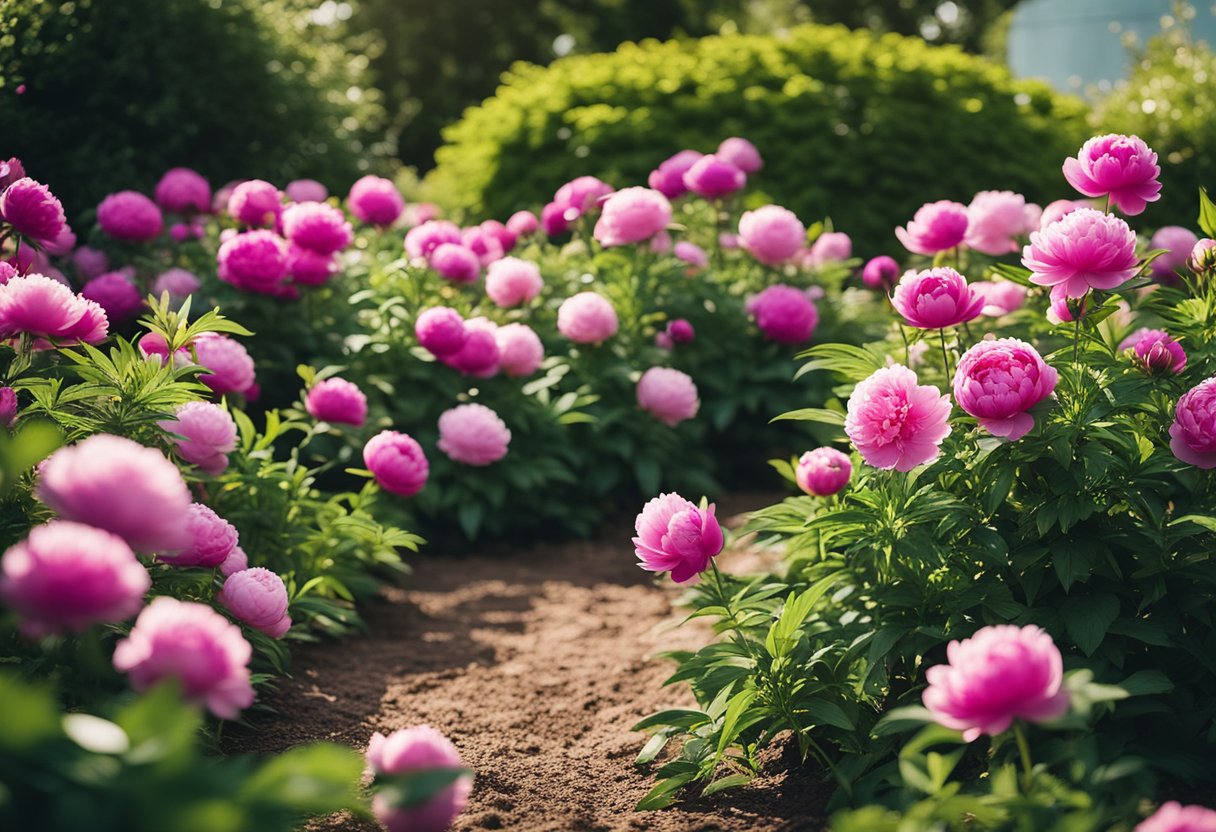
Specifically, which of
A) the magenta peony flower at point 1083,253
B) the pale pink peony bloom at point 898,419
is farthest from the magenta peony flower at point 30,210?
the magenta peony flower at point 1083,253

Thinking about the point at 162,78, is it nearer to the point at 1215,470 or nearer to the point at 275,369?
the point at 275,369

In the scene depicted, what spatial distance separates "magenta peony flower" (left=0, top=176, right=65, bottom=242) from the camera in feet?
8.45

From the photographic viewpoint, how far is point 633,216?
4.41m

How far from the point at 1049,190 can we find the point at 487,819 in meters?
6.29

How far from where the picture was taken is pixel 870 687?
2277 millimetres

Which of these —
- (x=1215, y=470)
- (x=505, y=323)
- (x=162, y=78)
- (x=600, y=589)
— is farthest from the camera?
(x=162, y=78)

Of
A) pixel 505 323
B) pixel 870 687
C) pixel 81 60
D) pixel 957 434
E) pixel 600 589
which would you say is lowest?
pixel 870 687

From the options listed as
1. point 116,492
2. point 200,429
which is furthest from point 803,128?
point 116,492

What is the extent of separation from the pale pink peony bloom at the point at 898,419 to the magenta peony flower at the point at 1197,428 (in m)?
0.43

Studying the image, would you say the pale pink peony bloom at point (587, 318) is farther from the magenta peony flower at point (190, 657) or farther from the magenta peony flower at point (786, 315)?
the magenta peony flower at point (190, 657)

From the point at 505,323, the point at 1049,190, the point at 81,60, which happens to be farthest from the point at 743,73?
the point at 81,60

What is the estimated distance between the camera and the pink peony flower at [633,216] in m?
4.41

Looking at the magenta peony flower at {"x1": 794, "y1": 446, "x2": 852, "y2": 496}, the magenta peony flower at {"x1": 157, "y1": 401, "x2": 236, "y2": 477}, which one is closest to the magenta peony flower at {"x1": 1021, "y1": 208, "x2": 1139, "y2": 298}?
the magenta peony flower at {"x1": 794, "y1": 446, "x2": 852, "y2": 496}

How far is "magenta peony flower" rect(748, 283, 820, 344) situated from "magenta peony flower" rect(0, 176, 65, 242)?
2.97 m
